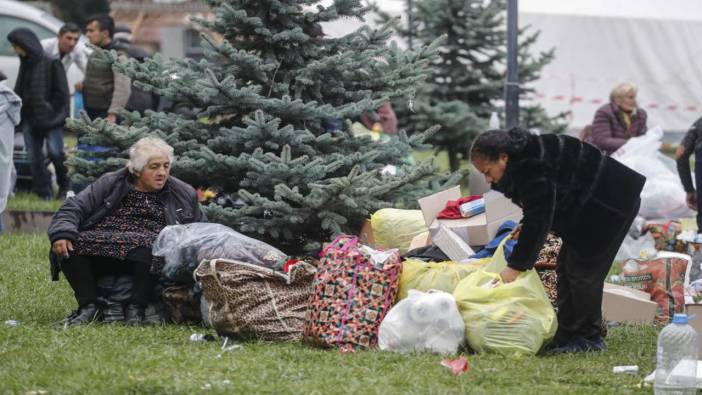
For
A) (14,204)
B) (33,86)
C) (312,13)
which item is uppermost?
(312,13)

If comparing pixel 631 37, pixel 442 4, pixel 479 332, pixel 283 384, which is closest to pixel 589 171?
pixel 479 332

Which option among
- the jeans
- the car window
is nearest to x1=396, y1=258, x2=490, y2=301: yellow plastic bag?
the jeans

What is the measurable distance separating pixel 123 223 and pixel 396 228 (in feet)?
6.29

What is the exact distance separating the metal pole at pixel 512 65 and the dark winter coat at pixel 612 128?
0.87 m

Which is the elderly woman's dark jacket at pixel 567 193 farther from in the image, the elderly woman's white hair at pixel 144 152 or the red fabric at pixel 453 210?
the elderly woman's white hair at pixel 144 152

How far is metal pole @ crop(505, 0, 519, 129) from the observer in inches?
512

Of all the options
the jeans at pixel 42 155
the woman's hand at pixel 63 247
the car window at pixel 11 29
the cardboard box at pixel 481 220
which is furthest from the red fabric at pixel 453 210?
the car window at pixel 11 29

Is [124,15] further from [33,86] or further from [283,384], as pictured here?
[283,384]

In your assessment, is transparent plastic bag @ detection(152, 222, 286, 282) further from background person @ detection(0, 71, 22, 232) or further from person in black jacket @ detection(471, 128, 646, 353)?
background person @ detection(0, 71, 22, 232)

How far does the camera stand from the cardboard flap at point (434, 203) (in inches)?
343

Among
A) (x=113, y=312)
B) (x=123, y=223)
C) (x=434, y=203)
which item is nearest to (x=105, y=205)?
(x=123, y=223)

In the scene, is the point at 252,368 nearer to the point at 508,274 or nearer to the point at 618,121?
the point at 508,274

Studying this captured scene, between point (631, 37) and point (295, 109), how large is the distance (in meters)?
11.8

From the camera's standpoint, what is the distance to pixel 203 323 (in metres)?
7.87
